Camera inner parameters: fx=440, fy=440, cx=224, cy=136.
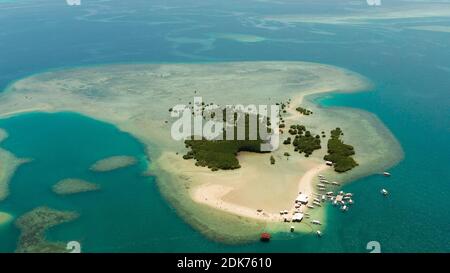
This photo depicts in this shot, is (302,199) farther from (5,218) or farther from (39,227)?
(5,218)

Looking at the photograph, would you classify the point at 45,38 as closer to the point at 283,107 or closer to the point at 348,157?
the point at 283,107

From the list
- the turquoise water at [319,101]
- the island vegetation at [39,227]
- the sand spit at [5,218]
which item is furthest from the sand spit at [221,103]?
the sand spit at [5,218]

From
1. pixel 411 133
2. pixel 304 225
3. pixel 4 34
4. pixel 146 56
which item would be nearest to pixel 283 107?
pixel 411 133

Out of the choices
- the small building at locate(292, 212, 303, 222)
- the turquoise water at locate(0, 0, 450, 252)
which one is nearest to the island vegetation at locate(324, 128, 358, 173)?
the turquoise water at locate(0, 0, 450, 252)

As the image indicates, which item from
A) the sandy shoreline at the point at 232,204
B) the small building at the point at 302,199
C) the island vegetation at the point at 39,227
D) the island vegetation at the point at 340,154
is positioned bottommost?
the island vegetation at the point at 39,227

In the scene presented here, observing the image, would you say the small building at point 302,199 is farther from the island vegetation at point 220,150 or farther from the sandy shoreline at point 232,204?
the island vegetation at point 220,150

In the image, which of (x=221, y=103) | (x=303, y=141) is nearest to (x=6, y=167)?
(x=221, y=103)
